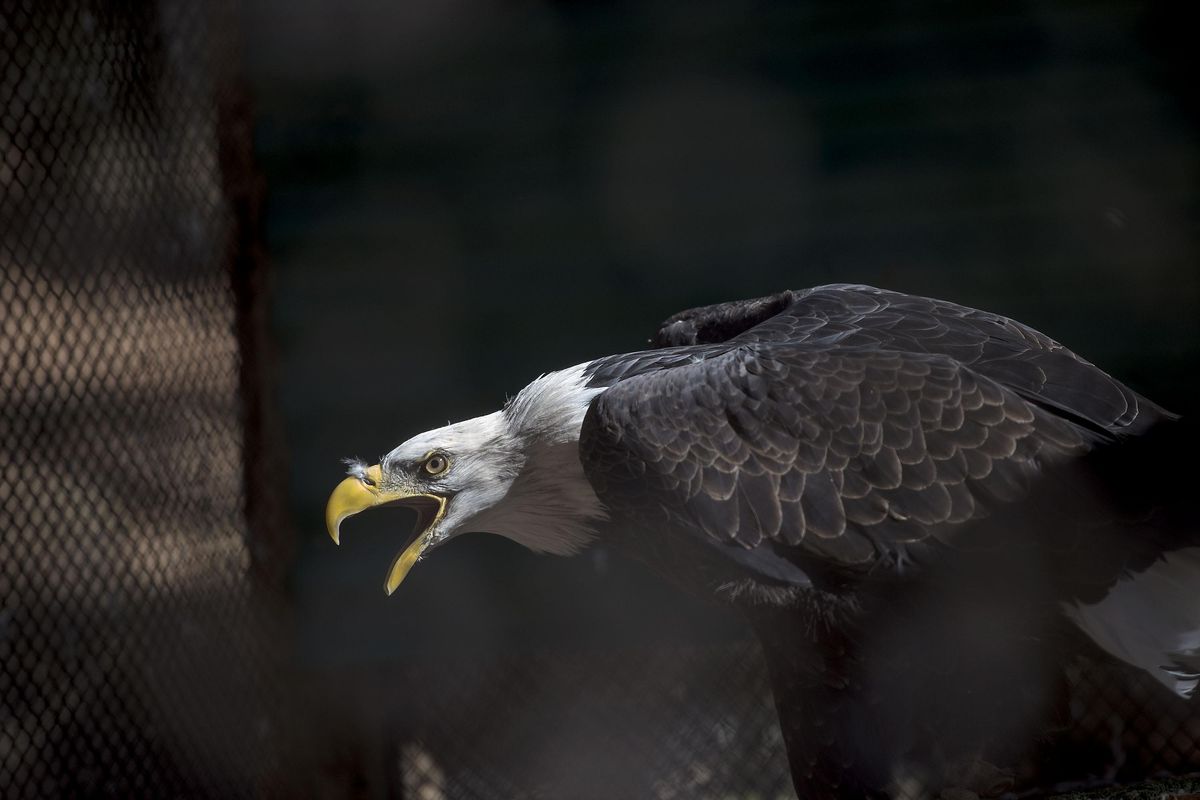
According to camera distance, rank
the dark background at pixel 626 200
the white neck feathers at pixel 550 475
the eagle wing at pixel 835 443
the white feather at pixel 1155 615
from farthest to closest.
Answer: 1. the dark background at pixel 626 200
2. the white neck feathers at pixel 550 475
3. the white feather at pixel 1155 615
4. the eagle wing at pixel 835 443

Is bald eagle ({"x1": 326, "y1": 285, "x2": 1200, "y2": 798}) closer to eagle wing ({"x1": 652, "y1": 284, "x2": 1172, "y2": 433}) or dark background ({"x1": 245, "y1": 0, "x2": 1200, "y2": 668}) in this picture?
eagle wing ({"x1": 652, "y1": 284, "x2": 1172, "y2": 433})

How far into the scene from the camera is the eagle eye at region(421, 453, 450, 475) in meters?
2.53

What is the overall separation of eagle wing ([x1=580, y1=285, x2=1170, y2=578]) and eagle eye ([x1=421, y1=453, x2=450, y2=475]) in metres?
0.48

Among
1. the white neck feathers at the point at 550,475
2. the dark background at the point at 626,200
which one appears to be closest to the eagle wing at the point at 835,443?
the white neck feathers at the point at 550,475

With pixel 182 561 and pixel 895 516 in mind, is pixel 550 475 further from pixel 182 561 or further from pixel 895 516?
pixel 182 561

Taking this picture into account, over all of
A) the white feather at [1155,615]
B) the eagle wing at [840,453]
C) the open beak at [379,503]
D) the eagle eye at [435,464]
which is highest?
the eagle wing at [840,453]

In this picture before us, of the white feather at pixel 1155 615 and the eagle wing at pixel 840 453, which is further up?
the eagle wing at pixel 840 453

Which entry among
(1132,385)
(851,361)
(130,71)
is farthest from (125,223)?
(1132,385)

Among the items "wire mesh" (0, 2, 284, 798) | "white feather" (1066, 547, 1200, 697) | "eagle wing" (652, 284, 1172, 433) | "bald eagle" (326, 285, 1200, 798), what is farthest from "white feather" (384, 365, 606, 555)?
"white feather" (1066, 547, 1200, 697)

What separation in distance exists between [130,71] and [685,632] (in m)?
2.29

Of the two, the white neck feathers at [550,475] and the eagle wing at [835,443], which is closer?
the eagle wing at [835,443]

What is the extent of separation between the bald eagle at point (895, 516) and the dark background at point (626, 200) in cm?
78

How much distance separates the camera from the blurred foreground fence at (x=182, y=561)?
262cm

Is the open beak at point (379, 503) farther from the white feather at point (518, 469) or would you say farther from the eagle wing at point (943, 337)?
the eagle wing at point (943, 337)
